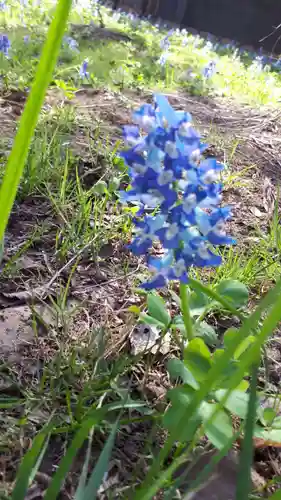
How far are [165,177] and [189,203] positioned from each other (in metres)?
0.07

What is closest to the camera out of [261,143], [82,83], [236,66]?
[261,143]

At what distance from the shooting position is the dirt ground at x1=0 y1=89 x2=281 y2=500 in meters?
1.01

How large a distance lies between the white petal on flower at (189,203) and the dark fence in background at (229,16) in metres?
9.96

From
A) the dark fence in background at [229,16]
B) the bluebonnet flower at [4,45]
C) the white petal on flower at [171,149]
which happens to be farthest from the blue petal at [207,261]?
the dark fence in background at [229,16]

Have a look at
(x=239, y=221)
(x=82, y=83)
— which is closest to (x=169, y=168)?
(x=239, y=221)

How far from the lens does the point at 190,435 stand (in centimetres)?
88

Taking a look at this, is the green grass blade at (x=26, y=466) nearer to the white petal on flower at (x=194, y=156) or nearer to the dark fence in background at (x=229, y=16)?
the white petal on flower at (x=194, y=156)

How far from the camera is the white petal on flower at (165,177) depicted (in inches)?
36.7

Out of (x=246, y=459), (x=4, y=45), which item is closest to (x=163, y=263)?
(x=246, y=459)

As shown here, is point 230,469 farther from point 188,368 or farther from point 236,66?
point 236,66

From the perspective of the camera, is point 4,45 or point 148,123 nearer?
point 148,123

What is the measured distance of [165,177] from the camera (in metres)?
0.94

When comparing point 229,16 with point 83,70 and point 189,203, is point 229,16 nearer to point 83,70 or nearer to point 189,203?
point 83,70

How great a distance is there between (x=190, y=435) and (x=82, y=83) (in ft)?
7.61
